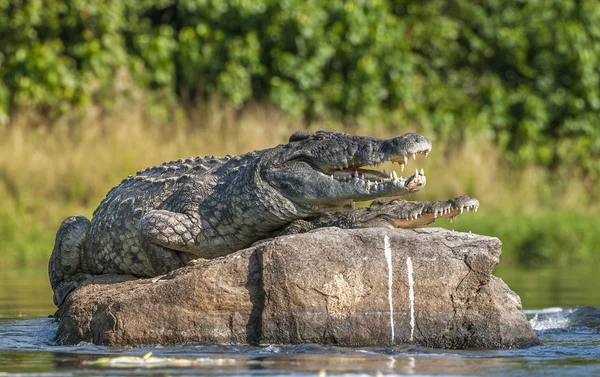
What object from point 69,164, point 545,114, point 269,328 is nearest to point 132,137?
point 69,164

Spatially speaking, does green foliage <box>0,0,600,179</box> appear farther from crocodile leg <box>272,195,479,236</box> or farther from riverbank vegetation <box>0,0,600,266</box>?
crocodile leg <box>272,195,479,236</box>

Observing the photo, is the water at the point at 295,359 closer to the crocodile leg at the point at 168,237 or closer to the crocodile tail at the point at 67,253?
the crocodile tail at the point at 67,253

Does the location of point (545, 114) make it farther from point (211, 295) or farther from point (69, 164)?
point (211, 295)

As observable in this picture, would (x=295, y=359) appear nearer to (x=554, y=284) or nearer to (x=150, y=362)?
(x=150, y=362)

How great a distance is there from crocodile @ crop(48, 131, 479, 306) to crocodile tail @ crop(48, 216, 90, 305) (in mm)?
142

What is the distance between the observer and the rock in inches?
264

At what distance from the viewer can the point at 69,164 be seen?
55.3 feet

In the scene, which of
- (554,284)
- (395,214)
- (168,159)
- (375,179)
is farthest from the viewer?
(168,159)

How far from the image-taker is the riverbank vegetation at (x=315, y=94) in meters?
16.9

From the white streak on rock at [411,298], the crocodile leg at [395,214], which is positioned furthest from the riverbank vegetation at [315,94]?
the white streak on rock at [411,298]

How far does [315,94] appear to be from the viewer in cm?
2036

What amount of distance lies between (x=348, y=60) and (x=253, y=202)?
13.5 metres

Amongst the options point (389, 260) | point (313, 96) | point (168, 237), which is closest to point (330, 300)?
point (389, 260)

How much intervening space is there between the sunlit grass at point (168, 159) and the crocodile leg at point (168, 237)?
298 inches
